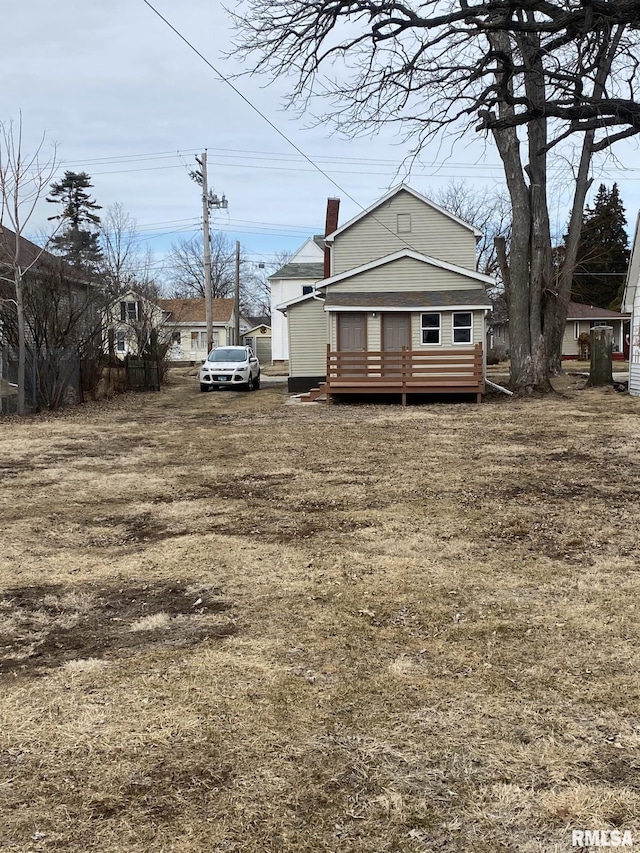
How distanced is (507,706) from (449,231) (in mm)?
21315

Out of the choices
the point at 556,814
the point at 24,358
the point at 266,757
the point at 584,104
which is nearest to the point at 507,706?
the point at 556,814

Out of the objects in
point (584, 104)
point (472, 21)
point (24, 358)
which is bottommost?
point (24, 358)

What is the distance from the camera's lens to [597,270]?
175ft

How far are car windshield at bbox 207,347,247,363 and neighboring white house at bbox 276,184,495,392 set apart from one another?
11.9ft

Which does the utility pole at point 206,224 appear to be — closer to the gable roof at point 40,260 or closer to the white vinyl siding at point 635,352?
the gable roof at point 40,260

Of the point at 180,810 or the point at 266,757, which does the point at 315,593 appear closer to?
the point at 266,757

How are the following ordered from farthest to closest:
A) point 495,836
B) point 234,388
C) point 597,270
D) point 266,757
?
1. point 597,270
2. point 234,388
3. point 266,757
4. point 495,836

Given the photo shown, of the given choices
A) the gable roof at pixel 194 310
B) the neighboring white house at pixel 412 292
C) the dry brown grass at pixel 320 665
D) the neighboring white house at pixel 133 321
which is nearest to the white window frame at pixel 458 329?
the neighboring white house at pixel 412 292

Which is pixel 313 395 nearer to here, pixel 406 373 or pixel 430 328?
pixel 406 373

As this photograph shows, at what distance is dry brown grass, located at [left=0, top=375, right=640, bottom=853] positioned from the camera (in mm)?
2422

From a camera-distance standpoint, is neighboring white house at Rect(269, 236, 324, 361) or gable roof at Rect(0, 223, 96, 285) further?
neighboring white house at Rect(269, 236, 324, 361)

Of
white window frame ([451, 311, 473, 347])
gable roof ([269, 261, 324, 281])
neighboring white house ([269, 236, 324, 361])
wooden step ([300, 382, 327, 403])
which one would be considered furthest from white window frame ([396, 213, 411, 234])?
gable roof ([269, 261, 324, 281])

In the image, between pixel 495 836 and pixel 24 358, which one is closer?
pixel 495 836

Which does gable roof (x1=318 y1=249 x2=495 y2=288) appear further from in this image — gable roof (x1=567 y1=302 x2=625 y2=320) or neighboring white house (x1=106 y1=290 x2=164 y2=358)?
gable roof (x1=567 y1=302 x2=625 y2=320)
